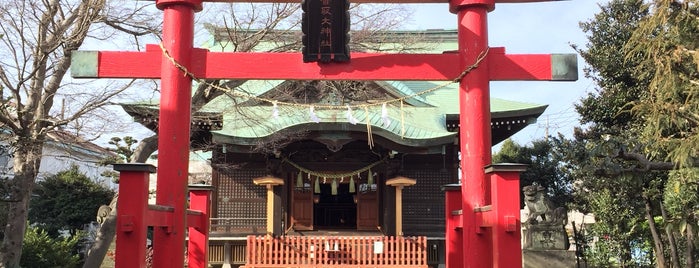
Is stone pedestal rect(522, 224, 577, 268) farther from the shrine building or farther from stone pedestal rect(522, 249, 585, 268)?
the shrine building

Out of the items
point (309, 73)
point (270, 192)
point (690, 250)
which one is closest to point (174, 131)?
point (309, 73)

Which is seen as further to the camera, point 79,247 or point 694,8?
point 79,247

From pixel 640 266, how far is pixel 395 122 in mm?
6441

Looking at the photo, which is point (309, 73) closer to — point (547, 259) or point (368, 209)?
point (547, 259)

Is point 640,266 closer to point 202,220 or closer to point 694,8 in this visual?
point 694,8

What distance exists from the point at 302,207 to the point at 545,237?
6.71m

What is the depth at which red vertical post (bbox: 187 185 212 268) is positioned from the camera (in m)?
7.59

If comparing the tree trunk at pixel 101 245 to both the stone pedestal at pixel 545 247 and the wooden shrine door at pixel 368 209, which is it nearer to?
the wooden shrine door at pixel 368 209

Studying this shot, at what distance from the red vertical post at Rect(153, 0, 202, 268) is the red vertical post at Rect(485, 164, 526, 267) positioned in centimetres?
312

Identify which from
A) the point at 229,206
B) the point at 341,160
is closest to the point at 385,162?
the point at 341,160

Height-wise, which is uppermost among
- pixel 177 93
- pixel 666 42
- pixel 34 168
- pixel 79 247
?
pixel 666 42

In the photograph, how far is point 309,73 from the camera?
247 inches

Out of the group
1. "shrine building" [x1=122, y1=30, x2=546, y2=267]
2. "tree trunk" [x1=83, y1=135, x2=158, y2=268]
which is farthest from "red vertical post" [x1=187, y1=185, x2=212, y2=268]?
"shrine building" [x1=122, y1=30, x2=546, y2=267]

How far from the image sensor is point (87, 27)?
973 centimetres
